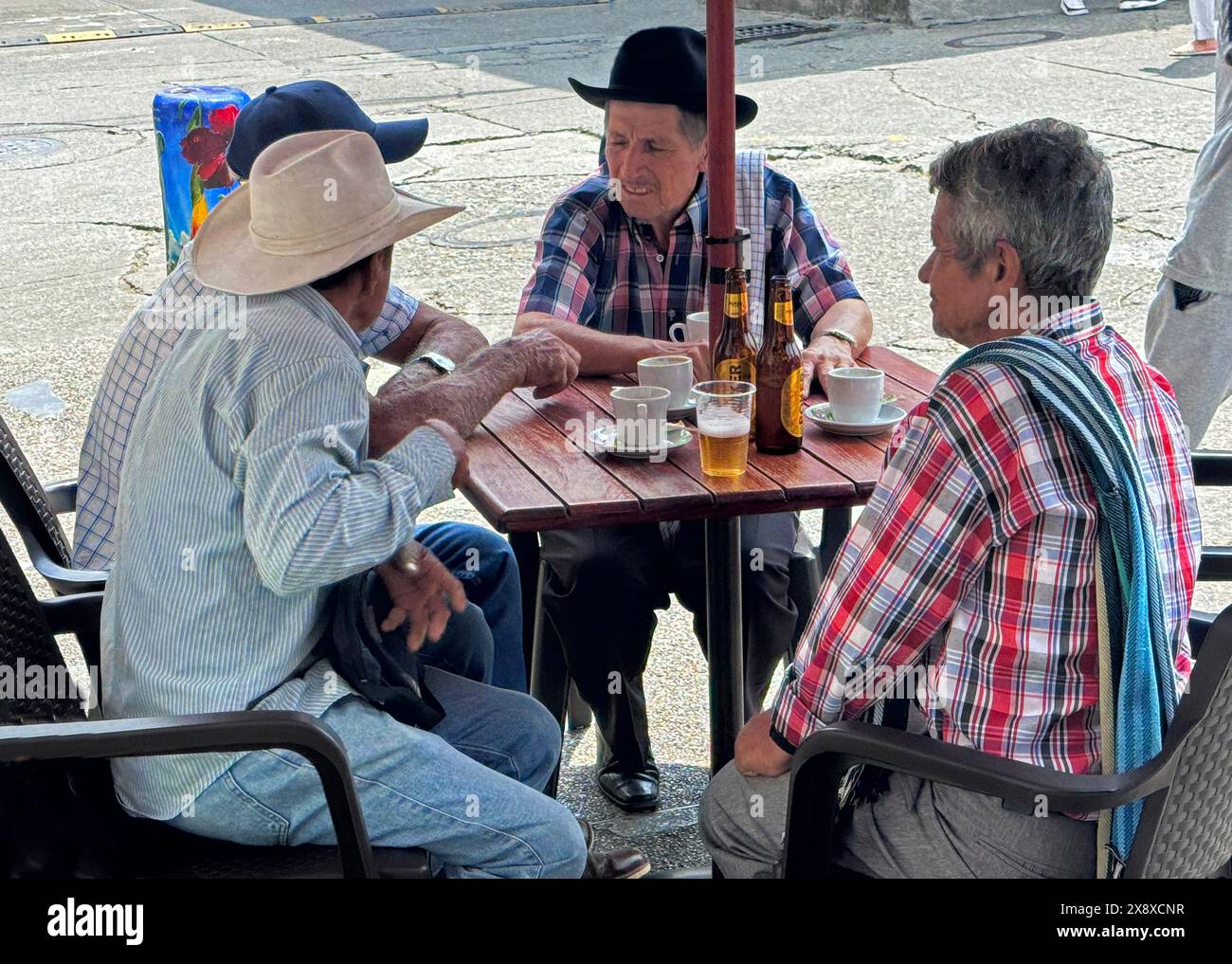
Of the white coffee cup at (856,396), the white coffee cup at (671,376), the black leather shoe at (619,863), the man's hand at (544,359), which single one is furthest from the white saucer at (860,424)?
the black leather shoe at (619,863)

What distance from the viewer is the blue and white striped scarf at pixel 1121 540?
171 centimetres

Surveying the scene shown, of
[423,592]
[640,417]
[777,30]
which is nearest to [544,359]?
[640,417]

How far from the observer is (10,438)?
99.3 inches

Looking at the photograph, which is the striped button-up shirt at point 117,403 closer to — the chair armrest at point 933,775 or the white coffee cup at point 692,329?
the white coffee cup at point 692,329

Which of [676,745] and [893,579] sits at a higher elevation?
[893,579]

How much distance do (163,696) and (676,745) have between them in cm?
166

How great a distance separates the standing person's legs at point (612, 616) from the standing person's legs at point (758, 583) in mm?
61

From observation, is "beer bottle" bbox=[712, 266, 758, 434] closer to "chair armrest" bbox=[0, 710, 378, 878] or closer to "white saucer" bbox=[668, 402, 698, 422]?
"white saucer" bbox=[668, 402, 698, 422]

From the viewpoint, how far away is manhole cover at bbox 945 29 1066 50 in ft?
40.9

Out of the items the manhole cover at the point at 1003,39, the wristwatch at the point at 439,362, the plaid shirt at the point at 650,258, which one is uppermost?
the manhole cover at the point at 1003,39

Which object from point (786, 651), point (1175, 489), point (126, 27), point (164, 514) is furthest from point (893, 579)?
point (126, 27)

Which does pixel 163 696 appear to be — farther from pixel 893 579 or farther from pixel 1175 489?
pixel 1175 489

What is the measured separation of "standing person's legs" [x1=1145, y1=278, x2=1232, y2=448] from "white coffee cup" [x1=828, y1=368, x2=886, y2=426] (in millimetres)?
1473

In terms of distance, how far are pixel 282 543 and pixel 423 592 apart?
434 millimetres
